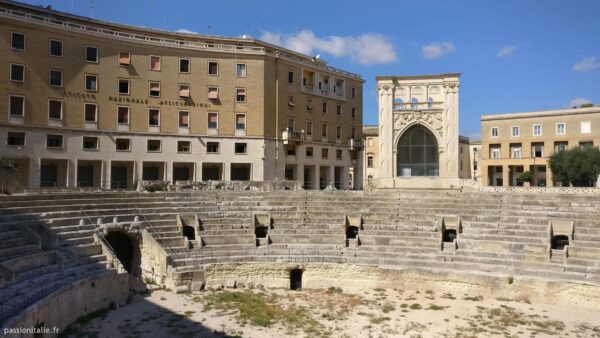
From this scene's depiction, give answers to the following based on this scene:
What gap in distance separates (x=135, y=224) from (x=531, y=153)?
41.8 meters

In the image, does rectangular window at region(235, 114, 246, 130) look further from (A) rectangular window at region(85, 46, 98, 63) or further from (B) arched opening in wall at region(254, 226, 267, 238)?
(B) arched opening in wall at region(254, 226, 267, 238)

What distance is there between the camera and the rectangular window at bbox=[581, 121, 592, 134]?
44.9 m

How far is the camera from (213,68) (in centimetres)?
3722

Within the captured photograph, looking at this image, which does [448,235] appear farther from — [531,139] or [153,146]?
[531,139]

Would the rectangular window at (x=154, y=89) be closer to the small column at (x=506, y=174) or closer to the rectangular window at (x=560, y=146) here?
the small column at (x=506, y=174)

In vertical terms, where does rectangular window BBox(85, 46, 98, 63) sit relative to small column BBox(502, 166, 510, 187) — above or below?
above

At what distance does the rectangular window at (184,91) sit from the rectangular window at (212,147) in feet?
13.4

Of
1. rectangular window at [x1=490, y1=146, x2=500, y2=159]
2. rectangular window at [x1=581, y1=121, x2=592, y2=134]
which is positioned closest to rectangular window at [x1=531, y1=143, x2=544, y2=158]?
rectangular window at [x1=490, y1=146, x2=500, y2=159]

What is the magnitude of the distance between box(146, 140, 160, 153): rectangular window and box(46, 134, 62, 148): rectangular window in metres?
5.96

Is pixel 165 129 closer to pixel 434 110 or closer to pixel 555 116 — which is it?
pixel 434 110

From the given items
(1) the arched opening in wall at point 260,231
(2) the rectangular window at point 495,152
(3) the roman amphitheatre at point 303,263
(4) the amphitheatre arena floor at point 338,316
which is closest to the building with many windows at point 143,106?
(3) the roman amphitheatre at point 303,263

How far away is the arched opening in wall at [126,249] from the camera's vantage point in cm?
2244

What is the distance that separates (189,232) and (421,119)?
663 inches

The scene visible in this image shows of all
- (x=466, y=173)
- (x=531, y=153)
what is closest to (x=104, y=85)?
(x=531, y=153)
